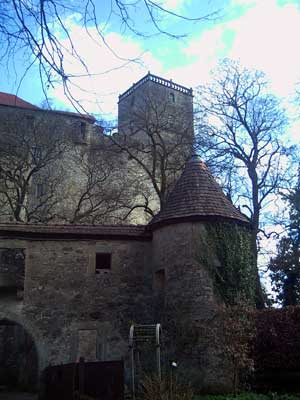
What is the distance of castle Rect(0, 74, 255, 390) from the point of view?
15.3m

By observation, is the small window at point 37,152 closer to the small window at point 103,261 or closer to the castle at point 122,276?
the castle at point 122,276

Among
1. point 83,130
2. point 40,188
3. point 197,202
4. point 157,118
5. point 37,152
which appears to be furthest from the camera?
point 83,130

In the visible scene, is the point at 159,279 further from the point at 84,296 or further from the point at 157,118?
the point at 157,118

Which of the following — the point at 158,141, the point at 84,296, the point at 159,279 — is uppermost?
the point at 158,141

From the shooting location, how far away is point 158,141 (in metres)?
26.7

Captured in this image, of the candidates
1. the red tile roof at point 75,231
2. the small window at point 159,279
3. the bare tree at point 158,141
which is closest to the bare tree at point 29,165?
the bare tree at point 158,141

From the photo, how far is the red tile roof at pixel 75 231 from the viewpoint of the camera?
53.7 feet

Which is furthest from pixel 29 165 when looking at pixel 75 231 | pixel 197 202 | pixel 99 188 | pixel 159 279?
pixel 197 202

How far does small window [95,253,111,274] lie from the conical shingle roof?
5.81 ft

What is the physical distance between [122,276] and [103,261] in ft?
2.74

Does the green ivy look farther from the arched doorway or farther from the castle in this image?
the arched doorway

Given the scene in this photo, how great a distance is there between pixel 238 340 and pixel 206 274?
230 centimetres

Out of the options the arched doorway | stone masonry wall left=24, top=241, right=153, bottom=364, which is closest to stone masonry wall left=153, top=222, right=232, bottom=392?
stone masonry wall left=24, top=241, right=153, bottom=364

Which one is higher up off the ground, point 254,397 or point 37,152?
Result: point 37,152
